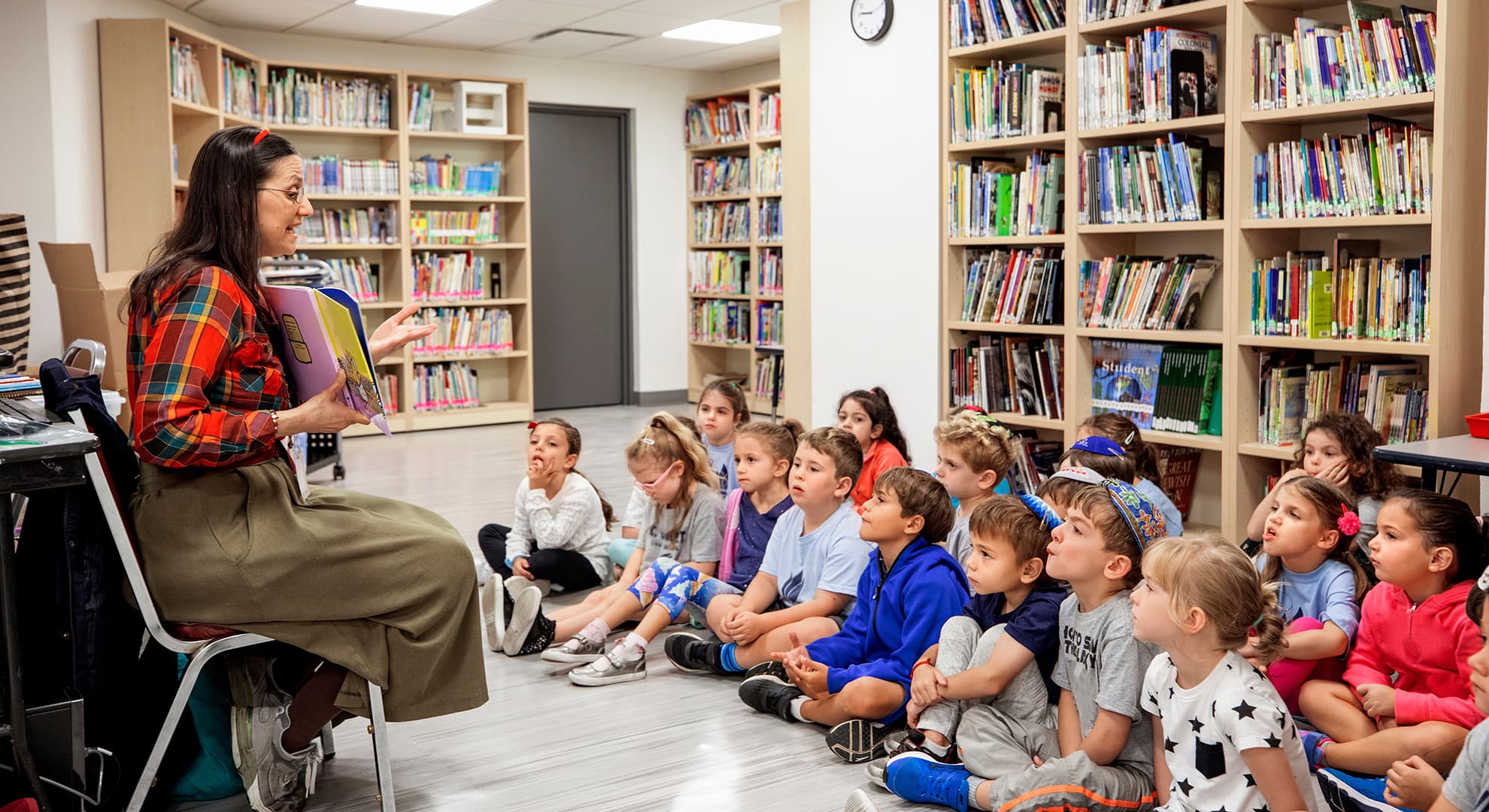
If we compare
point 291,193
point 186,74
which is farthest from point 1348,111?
point 186,74

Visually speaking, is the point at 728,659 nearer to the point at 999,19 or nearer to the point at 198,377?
the point at 198,377

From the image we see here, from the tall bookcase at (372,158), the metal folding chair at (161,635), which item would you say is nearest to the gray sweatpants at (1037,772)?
the metal folding chair at (161,635)

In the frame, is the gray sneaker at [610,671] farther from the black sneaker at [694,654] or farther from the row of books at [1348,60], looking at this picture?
the row of books at [1348,60]

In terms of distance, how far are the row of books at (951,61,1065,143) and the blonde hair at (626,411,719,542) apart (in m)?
1.95

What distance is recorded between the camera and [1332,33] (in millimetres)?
3805

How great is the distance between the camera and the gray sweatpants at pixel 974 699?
2441 mm

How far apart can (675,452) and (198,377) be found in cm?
173

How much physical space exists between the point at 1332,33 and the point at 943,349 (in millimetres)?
1872

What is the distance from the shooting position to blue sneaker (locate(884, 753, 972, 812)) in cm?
234

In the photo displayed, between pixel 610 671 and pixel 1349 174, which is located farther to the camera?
pixel 1349 174

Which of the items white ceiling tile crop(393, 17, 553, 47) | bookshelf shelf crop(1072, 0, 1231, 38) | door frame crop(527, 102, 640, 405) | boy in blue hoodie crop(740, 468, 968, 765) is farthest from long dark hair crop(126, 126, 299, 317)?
door frame crop(527, 102, 640, 405)

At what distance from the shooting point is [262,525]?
215cm

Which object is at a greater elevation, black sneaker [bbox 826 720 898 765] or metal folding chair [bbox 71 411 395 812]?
metal folding chair [bbox 71 411 395 812]

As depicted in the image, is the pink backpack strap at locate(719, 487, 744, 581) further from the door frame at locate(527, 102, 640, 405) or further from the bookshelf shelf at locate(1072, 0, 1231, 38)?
the door frame at locate(527, 102, 640, 405)
